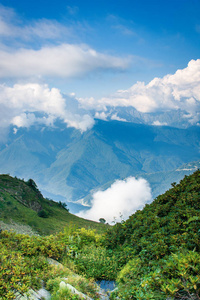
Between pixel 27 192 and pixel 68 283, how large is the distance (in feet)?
180

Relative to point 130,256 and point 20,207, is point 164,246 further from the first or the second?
point 20,207

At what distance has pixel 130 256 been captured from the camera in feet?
29.2

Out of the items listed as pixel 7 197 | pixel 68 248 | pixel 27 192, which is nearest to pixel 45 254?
pixel 68 248

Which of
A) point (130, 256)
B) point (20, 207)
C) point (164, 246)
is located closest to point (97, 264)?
point (130, 256)

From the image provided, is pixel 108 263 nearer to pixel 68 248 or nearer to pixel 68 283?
pixel 68 248

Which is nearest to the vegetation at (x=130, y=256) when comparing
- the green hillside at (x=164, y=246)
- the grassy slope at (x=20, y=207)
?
the green hillside at (x=164, y=246)

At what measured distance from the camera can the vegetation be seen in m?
5.80

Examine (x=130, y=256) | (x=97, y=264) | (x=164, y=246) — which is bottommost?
(x=97, y=264)

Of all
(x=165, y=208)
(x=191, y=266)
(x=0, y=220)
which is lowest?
(x=0, y=220)

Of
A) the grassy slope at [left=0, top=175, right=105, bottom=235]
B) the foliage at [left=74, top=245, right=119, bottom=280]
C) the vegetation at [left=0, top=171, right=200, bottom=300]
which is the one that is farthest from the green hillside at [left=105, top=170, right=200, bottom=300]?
the grassy slope at [left=0, top=175, right=105, bottom=235]

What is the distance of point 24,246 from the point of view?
8.70 m

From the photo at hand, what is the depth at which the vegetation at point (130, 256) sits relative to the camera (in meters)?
5.80

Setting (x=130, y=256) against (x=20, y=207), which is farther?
(x=20, y=207)

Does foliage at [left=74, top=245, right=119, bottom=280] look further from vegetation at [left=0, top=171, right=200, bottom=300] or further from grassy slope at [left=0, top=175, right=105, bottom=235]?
grassy slope at [left=0, top=175, right=105, bottom=235]
